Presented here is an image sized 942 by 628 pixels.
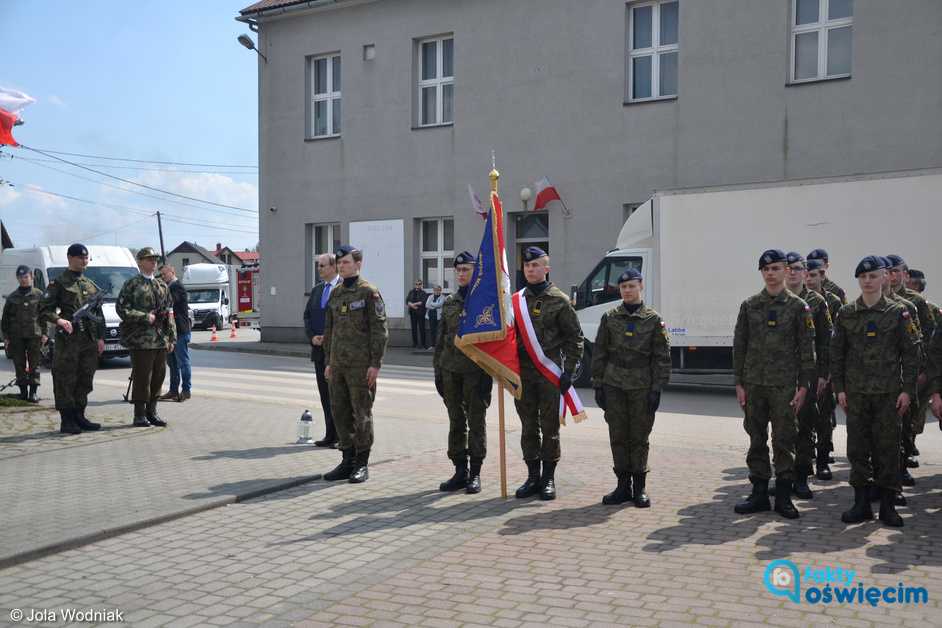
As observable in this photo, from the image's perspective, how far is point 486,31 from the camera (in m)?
22.4

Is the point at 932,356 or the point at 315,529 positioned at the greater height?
the point at 932,356

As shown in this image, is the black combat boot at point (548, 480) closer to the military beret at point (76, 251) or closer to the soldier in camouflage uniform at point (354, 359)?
the soldier in camouflage uniform at point (354, 359)

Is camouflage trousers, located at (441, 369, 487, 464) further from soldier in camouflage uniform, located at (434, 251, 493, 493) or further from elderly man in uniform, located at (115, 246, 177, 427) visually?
elderly man in uniform, located at (115, 246, 177, 427)

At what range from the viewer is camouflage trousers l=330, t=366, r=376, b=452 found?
25.1ft

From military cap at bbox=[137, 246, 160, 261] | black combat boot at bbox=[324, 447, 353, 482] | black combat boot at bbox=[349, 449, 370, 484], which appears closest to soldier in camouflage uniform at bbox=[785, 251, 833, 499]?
black combat boot at bbox=[349, 449, 370, 484]

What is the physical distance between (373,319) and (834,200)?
908 cm

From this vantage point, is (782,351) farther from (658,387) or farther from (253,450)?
(253,450)

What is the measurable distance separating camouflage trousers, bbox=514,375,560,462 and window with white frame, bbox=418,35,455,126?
1711 centimetres

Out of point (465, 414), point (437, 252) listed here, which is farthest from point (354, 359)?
point (437, 252)

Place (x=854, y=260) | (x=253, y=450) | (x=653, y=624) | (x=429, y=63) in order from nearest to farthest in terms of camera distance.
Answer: (x=653, y=624) < (x=253, y=450) < (x=854, y=260) < (x=429, y=63)

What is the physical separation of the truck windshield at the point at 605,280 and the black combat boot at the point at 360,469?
8151 millimetres

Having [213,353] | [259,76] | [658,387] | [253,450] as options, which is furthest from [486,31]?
[658,387]

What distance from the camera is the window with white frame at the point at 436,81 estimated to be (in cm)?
2358

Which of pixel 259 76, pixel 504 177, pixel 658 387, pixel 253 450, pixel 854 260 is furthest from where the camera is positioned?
pixel 259 76
